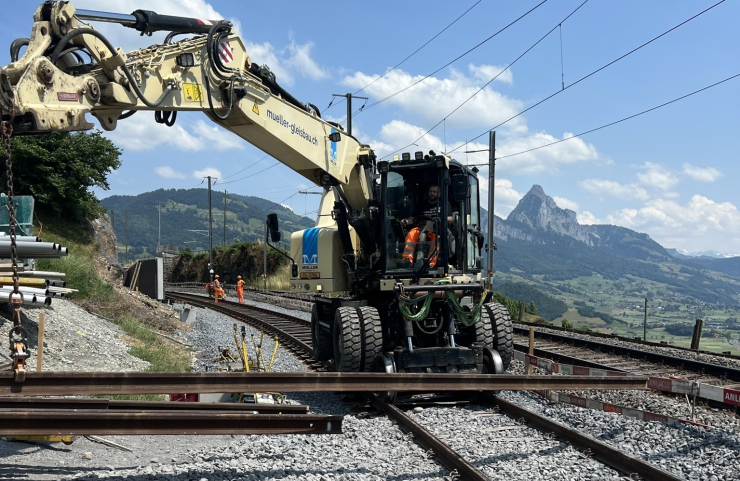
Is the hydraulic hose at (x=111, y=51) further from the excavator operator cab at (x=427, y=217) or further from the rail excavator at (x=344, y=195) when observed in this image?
the excavator operator cab at (x=427, y=217)

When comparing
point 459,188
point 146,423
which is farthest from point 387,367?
point 146,423

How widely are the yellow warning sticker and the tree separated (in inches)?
796

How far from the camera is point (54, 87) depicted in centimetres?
585

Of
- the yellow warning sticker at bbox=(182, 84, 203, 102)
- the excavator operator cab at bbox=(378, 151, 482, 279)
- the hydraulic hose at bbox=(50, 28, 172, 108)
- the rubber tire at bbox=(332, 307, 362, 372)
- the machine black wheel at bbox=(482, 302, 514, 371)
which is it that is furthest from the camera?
the machine black wheel at bbox=(482, 302, 514, 371)

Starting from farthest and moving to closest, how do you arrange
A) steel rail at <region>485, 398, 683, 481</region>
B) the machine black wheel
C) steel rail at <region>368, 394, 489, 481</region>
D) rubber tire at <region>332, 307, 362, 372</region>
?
the machine black wheel < rubber tire at <region>332, 307, 362, 372</region> < steel rail at <region>368, 394, 489, 481</region> < steel rail at <region>485, 398, 683, 481</region>

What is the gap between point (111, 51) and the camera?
6520mm

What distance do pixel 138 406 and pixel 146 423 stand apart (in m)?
1.24

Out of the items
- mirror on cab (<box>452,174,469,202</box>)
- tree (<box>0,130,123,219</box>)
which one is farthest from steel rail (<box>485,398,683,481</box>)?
tree (<box>0,130,123,219</box>)

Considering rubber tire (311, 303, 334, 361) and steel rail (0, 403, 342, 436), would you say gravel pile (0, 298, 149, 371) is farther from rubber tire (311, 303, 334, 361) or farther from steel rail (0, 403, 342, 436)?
steel rail (0, 403, 342, 436)

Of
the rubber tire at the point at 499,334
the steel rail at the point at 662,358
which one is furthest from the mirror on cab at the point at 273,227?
the steel rail at the point at 662,358

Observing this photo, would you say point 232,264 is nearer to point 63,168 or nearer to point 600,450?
point 63,168

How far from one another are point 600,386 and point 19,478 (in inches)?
215

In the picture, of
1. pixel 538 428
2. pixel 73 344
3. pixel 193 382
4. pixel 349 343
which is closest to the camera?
pixel 193 382

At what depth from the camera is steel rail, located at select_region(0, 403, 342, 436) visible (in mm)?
4445
